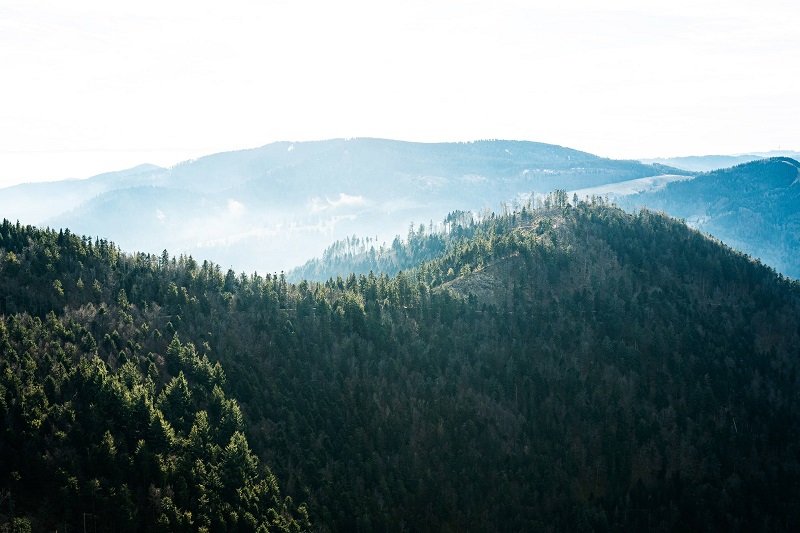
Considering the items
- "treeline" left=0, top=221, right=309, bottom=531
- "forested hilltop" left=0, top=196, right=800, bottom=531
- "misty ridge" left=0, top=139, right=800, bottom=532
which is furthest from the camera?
"forested hilltop" left=0, top=196, right=800, bottom=531

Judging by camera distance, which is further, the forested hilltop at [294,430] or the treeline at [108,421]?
the forested hilltop at [294,430]

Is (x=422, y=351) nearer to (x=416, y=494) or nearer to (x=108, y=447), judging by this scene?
(x=416, y=494)

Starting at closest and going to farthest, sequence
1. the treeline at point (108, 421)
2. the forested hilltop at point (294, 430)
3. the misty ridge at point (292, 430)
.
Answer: the treeline at point (108, 421), the misty ridge at point (292, 430), the forested hilltop at point (294, 430)

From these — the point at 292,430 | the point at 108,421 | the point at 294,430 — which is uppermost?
the point at 108,421

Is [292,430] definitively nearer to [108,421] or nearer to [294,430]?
[294,430]

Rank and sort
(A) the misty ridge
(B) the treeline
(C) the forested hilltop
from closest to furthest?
(B) the treeline, (A) the misty ridge, (C) the forested hilltop

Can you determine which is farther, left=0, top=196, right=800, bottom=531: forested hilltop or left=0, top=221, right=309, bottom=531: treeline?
left=0, top=196, right=800, bottom=531: forested hilltop

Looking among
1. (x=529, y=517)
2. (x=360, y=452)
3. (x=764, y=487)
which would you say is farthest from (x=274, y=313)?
(x=764, y=487)

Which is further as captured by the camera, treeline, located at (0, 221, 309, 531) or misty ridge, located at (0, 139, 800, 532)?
misty ridge, located at (0, 139, 800, 532)

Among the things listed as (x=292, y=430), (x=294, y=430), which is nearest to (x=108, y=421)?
(x=292, y=430)

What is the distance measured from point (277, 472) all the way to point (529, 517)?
227ft

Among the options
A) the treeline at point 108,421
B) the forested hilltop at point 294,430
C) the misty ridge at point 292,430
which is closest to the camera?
the treeline at point 108,421

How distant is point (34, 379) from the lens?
121 m

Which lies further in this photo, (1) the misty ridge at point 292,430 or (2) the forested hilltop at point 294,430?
(2) the forested hilltop at point 294,430
